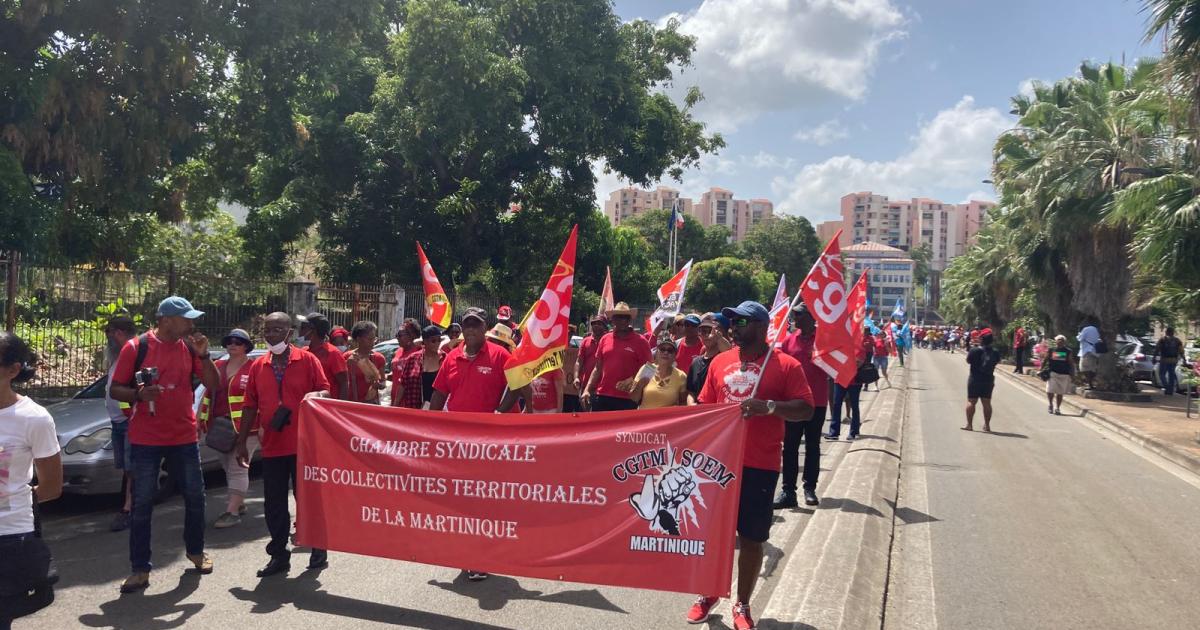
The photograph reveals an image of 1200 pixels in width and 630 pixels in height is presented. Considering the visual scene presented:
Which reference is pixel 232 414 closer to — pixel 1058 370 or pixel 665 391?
pixel 665 391

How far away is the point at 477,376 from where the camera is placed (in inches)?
244

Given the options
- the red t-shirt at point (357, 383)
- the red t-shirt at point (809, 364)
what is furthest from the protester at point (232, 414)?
the red t-shirt at point (809, 364)

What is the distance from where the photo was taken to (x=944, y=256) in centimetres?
18288

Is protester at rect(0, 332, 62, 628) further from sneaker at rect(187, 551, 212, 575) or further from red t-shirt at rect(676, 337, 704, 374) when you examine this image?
red t-shirt at rect(676, 337, 704, 374)

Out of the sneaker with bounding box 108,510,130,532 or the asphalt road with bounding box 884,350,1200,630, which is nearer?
the asphalt road with bounding box 884,350,1200,630

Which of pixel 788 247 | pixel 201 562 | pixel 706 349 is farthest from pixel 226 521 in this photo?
pixel 788 247

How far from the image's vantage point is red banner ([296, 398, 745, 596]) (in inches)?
186

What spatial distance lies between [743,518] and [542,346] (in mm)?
2020

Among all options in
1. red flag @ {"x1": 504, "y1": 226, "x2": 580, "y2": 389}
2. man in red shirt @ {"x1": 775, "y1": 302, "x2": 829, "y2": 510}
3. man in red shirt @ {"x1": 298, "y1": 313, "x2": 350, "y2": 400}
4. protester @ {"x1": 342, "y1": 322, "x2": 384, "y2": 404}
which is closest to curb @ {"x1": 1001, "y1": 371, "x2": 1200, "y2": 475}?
man in red shirt @ {"x1": 775, "y1": 302, "x2": 829, "y2": 510}

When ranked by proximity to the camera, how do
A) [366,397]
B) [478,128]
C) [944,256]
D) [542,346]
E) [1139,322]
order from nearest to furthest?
[542,346]
[366,397]
[478,128]
[1139,322]
[944,256]

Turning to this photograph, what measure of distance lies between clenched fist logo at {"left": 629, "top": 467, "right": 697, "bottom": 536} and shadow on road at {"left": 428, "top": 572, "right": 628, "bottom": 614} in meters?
0.82

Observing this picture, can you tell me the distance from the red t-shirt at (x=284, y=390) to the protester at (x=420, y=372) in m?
1.94

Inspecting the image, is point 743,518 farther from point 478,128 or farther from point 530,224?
point 530,224

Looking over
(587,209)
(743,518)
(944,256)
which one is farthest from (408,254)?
(944,256)
